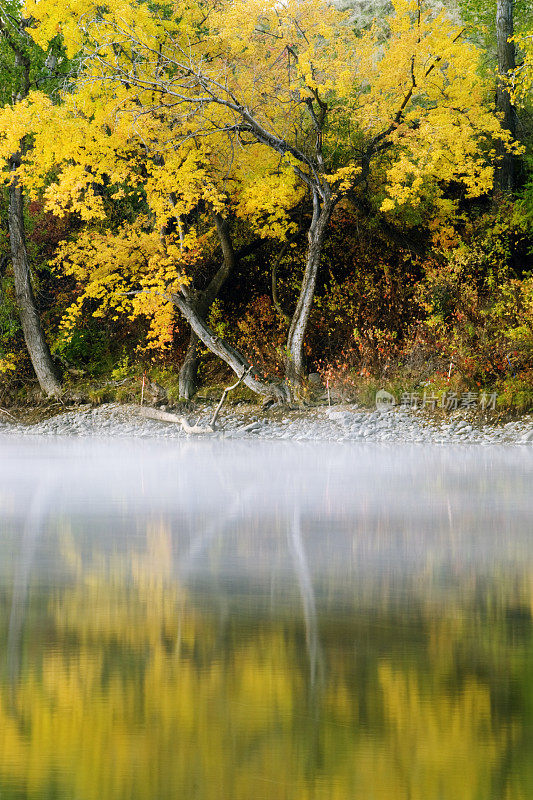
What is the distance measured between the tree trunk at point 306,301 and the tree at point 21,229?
6.67 meters

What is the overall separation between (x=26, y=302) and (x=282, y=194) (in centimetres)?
781

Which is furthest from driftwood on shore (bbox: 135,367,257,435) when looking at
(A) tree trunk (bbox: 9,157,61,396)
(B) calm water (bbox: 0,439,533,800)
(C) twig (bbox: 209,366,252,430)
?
(B) calm water (bbox: 0,439,533,800)

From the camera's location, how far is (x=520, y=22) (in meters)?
32.2

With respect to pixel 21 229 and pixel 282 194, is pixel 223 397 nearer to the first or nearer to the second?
pixel 282 194

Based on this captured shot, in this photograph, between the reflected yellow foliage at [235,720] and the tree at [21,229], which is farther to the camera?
the tree at [21,229]

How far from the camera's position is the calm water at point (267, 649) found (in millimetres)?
2895

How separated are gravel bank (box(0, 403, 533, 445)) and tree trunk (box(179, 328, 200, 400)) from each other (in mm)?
1470

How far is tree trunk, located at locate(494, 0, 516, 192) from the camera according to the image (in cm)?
2411

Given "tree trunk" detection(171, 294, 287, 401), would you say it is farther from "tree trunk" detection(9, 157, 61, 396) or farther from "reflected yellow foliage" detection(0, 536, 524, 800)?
"reflected yellow foliage" detection(0, 536, 524, 800)

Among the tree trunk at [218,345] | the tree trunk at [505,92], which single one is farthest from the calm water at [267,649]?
the tree trunk at [505,92]

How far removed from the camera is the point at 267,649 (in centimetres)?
425

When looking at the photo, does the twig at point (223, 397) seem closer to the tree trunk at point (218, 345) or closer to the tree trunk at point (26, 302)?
Answer: the tree trunk at point (218, 345)

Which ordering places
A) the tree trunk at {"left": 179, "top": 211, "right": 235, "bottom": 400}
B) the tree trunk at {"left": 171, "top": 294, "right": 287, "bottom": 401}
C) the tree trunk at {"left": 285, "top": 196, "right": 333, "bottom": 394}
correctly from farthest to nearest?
the tree trunk at {"left": 179, "top": 211, "right": 235, "bottom": 400}, the tree trunk at {"left": 171, "top": 294, "right": 287, "bottom": 401}, the tree trunk at {"left": 285, "top": 196, "right": 333, "bottom": 394}

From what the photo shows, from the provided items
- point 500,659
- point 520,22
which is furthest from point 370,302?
point 500,659
